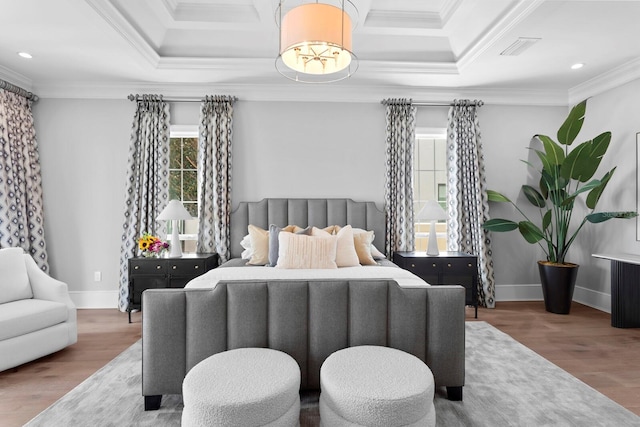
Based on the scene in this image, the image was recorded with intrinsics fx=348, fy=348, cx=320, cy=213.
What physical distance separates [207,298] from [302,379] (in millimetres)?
770

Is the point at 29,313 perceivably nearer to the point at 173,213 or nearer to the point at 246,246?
the point at 173,213

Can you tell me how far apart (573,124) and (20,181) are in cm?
646

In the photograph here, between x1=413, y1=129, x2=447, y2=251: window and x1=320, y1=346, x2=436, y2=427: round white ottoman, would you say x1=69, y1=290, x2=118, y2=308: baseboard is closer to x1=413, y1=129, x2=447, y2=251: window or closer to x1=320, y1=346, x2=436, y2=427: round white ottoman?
x1=320, y1=346, x2=436, y2=427: round white ottoman

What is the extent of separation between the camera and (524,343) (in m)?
3.27

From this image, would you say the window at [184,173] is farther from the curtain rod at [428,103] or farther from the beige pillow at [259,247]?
the curtain rod at [428,103]

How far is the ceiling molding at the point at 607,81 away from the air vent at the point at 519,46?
1.40 meters

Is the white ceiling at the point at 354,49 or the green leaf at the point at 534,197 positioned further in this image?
the green leaf at the point at 534,197

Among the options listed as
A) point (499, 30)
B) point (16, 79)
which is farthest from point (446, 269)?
point (16, 79)

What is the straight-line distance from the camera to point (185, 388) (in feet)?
5.48

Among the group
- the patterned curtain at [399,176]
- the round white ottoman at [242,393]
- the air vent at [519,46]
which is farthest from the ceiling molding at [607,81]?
the round white ottoman at [242,393]

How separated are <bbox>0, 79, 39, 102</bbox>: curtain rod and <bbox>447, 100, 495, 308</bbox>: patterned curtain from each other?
17.2 feet

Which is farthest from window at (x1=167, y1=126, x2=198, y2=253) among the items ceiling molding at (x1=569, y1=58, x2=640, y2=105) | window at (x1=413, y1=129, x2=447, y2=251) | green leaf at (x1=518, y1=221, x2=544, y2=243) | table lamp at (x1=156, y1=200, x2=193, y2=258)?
ceiling molding at (x1=569, y1=58, x2=640, y2=105)

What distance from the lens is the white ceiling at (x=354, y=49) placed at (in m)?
2.99

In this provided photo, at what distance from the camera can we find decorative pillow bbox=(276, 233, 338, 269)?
3.32 meters
